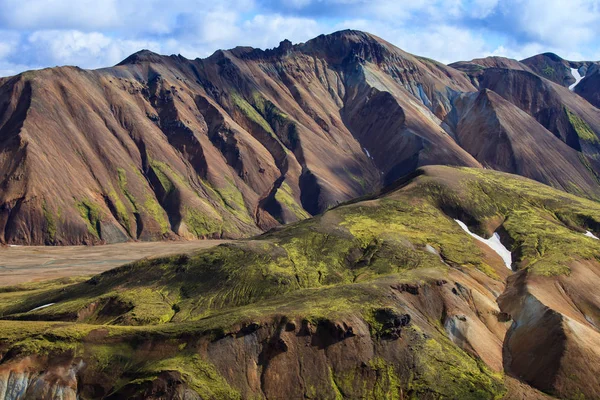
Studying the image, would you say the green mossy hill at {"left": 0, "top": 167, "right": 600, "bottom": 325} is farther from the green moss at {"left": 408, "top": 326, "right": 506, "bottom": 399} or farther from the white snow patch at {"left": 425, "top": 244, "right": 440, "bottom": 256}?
the green moss at {"left": 408, "top": 326, "right": 506, "bottom": 399}

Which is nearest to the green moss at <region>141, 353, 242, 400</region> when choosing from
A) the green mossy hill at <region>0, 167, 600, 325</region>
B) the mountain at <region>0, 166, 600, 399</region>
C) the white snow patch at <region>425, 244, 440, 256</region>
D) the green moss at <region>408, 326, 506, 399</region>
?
the mountain at <region>0, 166, 600, 399</region>

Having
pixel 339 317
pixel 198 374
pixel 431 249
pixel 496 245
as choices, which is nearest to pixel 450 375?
pixel 339 317

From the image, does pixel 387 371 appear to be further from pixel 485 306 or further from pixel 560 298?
pixel 560 298

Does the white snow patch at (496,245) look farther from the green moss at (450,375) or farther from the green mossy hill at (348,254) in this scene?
the green moss at (450,375)

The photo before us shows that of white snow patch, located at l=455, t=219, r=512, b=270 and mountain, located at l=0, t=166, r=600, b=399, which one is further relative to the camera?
white snow patch, located at l=455, t=219, r=512, b=270

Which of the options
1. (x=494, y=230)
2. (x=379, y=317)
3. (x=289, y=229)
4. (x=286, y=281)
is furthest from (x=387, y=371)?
(x=494, y=230)

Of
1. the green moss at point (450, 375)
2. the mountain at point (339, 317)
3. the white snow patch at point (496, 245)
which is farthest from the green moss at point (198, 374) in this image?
the white snow patch at point (496, 245)
